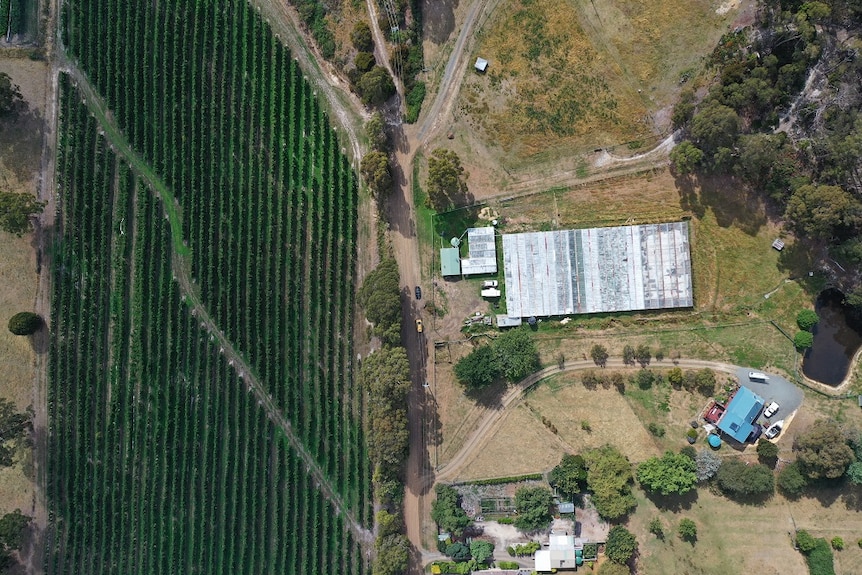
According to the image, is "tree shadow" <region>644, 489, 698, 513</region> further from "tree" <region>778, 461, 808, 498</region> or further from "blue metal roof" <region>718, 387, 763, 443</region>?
"tree" <region>778, 461, 808, 498</region>

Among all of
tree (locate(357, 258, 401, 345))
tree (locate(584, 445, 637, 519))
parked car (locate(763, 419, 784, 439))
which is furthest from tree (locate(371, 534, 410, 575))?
parked car (locate(763, 419, 784, 439))

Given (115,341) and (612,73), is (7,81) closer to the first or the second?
(115,341)

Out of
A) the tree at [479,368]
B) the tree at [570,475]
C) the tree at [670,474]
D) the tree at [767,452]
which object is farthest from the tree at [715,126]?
the tree at [570,475]

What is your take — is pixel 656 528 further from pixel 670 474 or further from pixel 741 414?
pixel 741 414

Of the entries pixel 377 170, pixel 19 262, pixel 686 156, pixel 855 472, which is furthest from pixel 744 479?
pixel 19 262

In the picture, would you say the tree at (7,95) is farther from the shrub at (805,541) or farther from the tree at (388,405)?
the shrub at (805,541)
